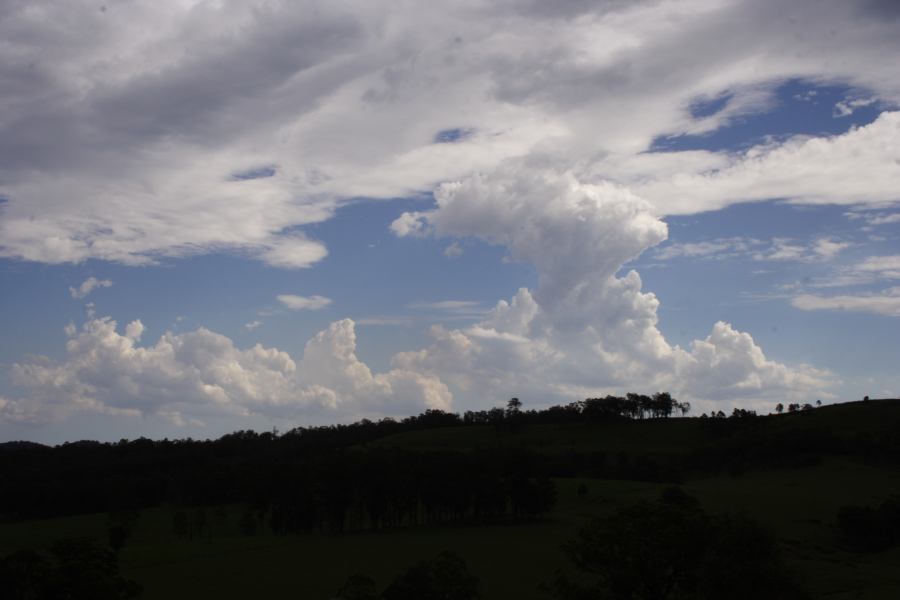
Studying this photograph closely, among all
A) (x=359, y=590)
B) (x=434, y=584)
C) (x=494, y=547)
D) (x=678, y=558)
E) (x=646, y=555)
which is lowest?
(x=494, y=547)

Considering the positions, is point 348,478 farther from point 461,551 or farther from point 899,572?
point 899,572

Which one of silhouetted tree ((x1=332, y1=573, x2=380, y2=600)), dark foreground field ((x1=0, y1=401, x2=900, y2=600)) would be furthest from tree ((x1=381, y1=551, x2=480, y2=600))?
dark foreground field ((x1=0, y1=401, x2=900, y2=600))

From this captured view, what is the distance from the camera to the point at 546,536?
116438 mm

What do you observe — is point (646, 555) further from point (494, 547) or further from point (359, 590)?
point (494, 547)

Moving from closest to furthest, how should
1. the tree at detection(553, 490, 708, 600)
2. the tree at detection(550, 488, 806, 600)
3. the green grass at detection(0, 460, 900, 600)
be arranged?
the tree at detection(550, 488, 806, 600) → the tree at detection(553, 490, 708, 600) → the green grass at detection(0, 460, 900, 600)

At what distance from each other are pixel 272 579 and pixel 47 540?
65452 mm

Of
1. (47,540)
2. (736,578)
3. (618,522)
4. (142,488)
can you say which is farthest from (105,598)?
(142,488)

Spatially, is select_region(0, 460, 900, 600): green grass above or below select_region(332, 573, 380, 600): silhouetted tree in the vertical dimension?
below

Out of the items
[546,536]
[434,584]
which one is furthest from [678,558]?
[546,536]

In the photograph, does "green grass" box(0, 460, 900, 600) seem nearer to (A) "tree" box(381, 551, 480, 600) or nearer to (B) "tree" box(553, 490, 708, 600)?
(B) "tree" box(553, 490, 708, 600)

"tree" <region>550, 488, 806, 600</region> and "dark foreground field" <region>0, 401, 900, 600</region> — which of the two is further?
"dark foreground field" <region>0, 401, 900, 600</region>

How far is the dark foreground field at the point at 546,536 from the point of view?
8638 cm

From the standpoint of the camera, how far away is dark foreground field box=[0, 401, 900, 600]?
86.4 meters

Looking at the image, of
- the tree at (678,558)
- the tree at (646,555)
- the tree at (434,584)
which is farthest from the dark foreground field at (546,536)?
the tree at (434,584)
